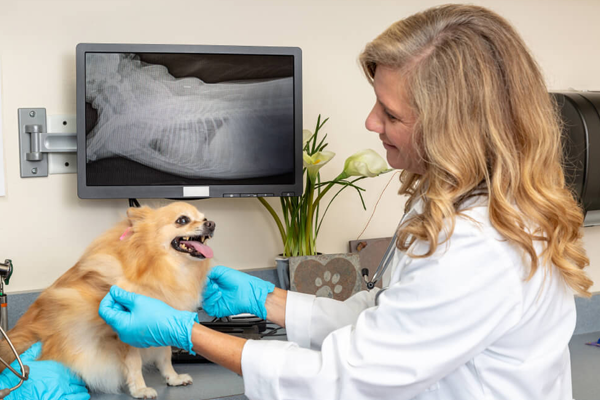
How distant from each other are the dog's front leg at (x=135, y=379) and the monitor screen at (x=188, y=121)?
1.55ft

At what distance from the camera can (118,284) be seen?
46.5 inches

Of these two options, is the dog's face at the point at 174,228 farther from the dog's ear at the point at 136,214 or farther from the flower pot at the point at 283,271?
the flower pot at the point at 283,271

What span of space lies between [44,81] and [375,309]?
1.15m

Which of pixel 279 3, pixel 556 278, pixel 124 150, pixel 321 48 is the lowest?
pixel 556 278

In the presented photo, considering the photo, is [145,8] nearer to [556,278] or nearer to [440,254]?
[440,254]

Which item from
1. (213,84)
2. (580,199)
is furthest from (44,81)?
(580,199)

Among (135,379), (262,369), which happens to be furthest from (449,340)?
(135,379)

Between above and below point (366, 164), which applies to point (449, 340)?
below

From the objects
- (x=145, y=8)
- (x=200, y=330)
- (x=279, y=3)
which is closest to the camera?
(x=200, y=330)

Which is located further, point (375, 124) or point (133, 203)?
point (133, 203)

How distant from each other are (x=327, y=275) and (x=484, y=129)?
921 millimetres

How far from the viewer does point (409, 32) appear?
942 mm

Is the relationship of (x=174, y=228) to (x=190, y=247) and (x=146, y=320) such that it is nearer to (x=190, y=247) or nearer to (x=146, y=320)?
(x=190, y=247)

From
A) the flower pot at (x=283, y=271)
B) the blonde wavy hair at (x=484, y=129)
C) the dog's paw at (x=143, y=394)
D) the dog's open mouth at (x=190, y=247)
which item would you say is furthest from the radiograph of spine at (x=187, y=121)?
the blonde wavy hair at (x=484, y=129)
